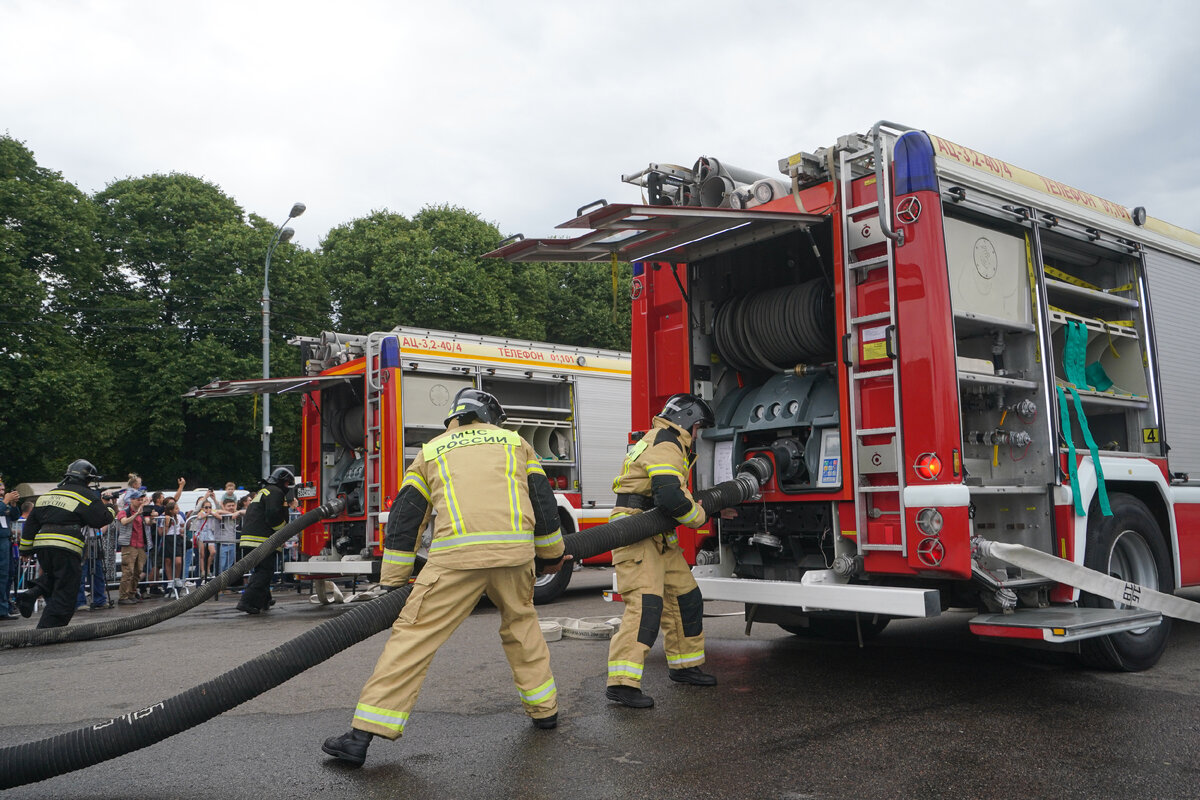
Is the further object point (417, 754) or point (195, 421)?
point (195, 421)

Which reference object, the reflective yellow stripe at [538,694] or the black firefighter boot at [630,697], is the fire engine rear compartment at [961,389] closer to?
the black firefighter boot at [630,697]

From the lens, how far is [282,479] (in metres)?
11.2

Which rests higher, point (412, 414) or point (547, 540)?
point (412, 414)

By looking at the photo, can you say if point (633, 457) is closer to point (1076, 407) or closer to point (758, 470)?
point (758, 470)

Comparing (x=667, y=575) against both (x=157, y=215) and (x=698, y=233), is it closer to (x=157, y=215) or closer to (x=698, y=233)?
(x=698, y=233)

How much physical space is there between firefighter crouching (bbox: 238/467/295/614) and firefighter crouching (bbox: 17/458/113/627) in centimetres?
171

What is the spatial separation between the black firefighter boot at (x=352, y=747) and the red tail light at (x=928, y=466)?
9.78 feet

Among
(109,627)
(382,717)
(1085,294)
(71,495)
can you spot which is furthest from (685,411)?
(71,495)

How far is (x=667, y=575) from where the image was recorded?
5.84m

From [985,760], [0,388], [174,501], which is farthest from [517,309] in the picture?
A: [985,760]

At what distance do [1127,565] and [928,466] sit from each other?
6.77ft

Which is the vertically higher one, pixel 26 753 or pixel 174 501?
pixel 174 501

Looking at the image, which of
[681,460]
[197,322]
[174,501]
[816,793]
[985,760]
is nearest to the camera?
[816,793]

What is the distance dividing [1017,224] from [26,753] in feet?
18.6
